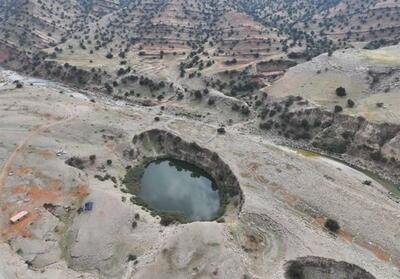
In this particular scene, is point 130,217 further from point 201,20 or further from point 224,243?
point 201,20

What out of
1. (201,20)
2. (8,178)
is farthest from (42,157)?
(201,20)

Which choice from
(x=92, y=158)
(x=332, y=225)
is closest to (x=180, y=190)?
(x=92, y=158)

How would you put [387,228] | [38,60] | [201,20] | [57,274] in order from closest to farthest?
1. [57,274]
2. [387,228]
3. [38,60]
4. [201,20]

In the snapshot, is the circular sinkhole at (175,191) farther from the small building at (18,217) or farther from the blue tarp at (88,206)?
the small building at (18,217)

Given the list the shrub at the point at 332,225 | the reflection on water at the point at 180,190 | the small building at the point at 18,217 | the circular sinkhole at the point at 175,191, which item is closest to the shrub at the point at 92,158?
the circular sinkhole at the point at 175,191

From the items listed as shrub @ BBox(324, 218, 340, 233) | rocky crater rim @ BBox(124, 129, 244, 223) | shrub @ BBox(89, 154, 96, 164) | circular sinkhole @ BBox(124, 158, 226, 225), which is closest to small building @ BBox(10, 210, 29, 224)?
circular sinkhole @ BBox(124, 158, 226, 225)

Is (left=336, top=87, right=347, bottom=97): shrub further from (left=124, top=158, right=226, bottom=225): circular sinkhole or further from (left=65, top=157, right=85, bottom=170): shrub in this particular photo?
(left=65, top=157, right=85, bottom=170): shrub

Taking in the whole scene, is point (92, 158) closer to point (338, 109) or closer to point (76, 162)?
point (76, 162)
